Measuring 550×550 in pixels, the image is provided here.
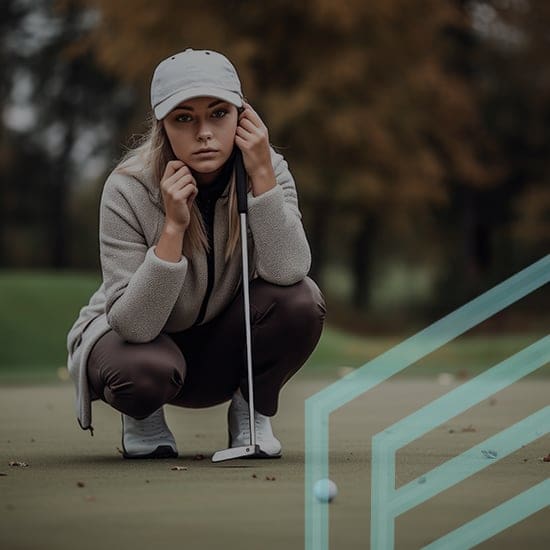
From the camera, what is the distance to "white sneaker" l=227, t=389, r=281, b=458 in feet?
15.9

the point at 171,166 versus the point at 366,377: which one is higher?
the point at 171,166

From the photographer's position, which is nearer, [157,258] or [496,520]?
[496,520]

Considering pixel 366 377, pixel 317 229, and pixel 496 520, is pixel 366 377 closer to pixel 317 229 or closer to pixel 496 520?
pixel 496 520

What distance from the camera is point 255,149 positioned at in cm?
466

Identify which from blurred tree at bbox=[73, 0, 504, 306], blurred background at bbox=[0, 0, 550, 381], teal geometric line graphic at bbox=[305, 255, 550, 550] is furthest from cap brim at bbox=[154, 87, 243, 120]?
blurred tree at bbox=[73, 0, 504, 306]

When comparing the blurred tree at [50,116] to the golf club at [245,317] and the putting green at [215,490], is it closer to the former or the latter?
the putting green at [215,490]

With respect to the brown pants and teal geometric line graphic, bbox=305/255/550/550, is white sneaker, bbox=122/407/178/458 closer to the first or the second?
the brown pants

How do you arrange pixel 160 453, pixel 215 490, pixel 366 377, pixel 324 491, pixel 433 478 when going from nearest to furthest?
pixel 324 491 < pixel 215 490 < pixel 433 478 < pixel 160 453 < pixel 366 377

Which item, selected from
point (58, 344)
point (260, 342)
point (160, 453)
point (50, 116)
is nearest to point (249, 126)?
point (260, 342)

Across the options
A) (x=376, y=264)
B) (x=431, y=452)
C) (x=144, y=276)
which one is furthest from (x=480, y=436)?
(x=376, y=264)

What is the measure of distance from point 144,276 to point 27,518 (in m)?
1.36

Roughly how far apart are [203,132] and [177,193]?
0.23 metres

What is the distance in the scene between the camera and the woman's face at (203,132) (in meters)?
4.63

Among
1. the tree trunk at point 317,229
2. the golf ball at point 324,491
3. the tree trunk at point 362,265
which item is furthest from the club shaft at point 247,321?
the tree trunk at point 362,265
